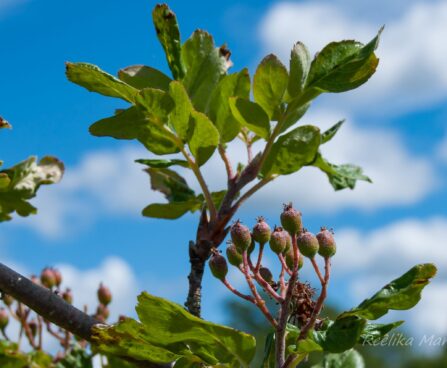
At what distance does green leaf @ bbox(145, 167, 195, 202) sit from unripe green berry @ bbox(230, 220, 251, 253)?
0.57 metres

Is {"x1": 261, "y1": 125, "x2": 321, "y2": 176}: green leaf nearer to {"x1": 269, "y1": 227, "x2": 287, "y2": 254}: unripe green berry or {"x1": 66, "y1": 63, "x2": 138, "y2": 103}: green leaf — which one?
{"x1": 269, "y1": 227, "x2": 287, "y2": 254}: unripe green berry

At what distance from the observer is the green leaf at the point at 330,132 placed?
194cm

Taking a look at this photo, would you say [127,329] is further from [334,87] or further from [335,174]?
[335,174]

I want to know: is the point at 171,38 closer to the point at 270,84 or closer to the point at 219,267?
the point at 270,84

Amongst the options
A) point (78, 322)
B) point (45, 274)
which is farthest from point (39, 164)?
point (78, 322)

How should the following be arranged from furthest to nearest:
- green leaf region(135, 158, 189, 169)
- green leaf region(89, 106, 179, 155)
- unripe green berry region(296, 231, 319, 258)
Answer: green leaf region(135, 158, 189, 169) < green leaf region(89, 106, 179, 155) < unripe green berry region(296, 231, 319, 258)

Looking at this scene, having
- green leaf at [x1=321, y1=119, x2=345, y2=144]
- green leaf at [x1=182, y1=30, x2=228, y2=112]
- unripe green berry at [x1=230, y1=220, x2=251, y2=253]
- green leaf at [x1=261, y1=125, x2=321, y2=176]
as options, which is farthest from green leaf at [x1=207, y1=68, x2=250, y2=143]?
unripe green berry at [x1=230, y1=220, x2=251, y2=253]

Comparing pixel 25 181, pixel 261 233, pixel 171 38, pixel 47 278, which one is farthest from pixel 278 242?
Result: pixel 47 278

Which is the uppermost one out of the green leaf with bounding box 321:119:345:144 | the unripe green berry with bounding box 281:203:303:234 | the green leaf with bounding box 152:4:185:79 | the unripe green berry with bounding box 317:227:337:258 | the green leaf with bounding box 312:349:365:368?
the green leaf with bounding box 152:4:185:79

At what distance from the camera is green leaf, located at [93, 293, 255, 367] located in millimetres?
1366

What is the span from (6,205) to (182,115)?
0.63 m

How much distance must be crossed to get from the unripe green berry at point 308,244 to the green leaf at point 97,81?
479 mm

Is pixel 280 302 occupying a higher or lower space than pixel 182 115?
lower

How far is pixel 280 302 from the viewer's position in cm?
145
